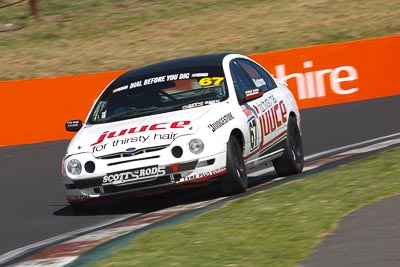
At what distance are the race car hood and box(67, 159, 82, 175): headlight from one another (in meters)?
0.10

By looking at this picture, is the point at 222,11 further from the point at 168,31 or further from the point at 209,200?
the point at 209,200

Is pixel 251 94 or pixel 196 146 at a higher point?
pixel 251 94

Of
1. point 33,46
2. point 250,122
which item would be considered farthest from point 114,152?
point 33,46

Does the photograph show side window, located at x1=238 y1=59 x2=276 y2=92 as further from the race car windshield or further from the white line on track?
the white line on track

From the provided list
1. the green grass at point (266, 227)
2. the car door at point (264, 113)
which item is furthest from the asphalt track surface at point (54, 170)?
the green grass at point (266, 227)

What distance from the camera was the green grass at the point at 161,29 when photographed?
100 feet

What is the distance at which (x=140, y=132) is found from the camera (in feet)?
34.2

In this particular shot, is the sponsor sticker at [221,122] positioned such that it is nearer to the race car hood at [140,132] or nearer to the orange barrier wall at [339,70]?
the race car hood at [140,132]

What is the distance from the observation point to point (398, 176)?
1016cm

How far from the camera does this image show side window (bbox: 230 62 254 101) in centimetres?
1146

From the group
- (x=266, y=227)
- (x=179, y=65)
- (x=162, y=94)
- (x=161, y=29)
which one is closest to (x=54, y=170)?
(x=179, y=65)

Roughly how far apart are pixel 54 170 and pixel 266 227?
741cm

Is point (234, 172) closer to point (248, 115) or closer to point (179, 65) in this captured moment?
point (248, 115)

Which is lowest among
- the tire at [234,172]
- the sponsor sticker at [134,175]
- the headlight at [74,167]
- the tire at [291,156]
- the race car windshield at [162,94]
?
the tire at [291,156]
